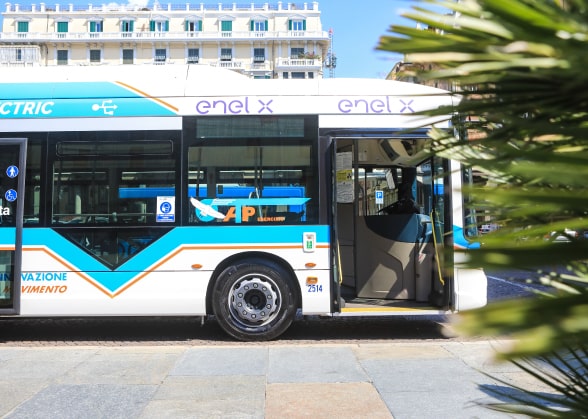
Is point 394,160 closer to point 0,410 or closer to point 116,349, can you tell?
point 116,349

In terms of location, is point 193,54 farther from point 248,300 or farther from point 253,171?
point 248,300

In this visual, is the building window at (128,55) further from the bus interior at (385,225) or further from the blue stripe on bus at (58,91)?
the bus interior at (385,225)

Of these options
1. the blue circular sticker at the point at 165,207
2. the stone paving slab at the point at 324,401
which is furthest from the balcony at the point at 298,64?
the stone paving slab at the point at 324,401

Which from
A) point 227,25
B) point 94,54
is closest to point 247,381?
point 227,25

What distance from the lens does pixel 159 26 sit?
85812 mm

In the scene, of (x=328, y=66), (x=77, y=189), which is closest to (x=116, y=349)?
(x=77, y=189)

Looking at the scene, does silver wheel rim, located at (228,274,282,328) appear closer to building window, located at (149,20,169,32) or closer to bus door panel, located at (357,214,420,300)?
bus door panel, located at (357,214,420,300)

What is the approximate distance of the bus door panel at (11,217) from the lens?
685 cm

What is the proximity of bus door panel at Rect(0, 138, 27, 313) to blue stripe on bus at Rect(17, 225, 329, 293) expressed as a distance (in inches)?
3.4

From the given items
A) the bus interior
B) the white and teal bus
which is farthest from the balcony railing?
the white and teal bus

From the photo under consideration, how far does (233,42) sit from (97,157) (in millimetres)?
81236

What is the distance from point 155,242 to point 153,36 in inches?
3276

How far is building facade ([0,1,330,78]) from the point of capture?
8262 cm

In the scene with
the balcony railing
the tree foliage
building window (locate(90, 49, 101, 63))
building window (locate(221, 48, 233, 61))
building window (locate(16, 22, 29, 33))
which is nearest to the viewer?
the tree foliage
